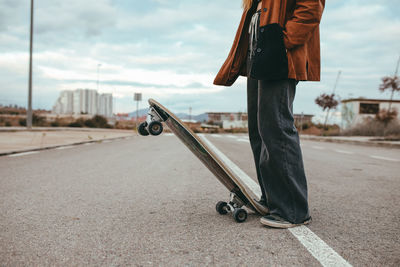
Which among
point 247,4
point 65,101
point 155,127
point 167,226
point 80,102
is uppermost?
point 65,101

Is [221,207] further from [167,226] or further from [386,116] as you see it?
[386,116]

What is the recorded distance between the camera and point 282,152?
1.97 meters

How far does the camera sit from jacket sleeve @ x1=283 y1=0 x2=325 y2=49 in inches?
72.1

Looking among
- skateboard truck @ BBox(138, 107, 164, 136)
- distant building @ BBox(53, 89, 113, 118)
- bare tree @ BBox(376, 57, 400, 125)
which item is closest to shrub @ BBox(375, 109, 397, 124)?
bare tree @ BBox(376, 57, 400, 125)

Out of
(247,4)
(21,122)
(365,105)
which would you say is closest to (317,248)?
(247,4)

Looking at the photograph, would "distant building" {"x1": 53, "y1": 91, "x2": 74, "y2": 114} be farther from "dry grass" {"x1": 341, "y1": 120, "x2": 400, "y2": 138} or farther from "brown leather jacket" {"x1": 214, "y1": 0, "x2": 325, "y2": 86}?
"brown leather jacket" {"x1": 214, "y1": 0, "x2": 325, "y2": 86}

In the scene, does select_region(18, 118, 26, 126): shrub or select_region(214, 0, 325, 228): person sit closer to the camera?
select_region(214, 0, 325, 228): person

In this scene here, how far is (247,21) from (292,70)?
1.75 feet

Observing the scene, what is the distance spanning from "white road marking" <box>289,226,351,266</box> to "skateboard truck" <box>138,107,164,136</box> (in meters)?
0.97

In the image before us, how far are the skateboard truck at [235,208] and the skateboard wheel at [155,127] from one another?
631mm

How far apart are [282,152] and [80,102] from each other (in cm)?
6293

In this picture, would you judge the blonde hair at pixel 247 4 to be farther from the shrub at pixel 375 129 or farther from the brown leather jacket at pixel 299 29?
the shrub at pixel 375 129

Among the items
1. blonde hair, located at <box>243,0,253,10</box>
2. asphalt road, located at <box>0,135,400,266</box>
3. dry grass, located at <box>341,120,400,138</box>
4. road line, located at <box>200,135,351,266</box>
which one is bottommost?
asphalt road, located at <box>0,135,400,266</box>

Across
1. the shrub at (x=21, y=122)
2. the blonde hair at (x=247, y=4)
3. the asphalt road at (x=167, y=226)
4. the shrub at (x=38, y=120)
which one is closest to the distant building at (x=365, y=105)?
the shrub at (x=38, y=120)
